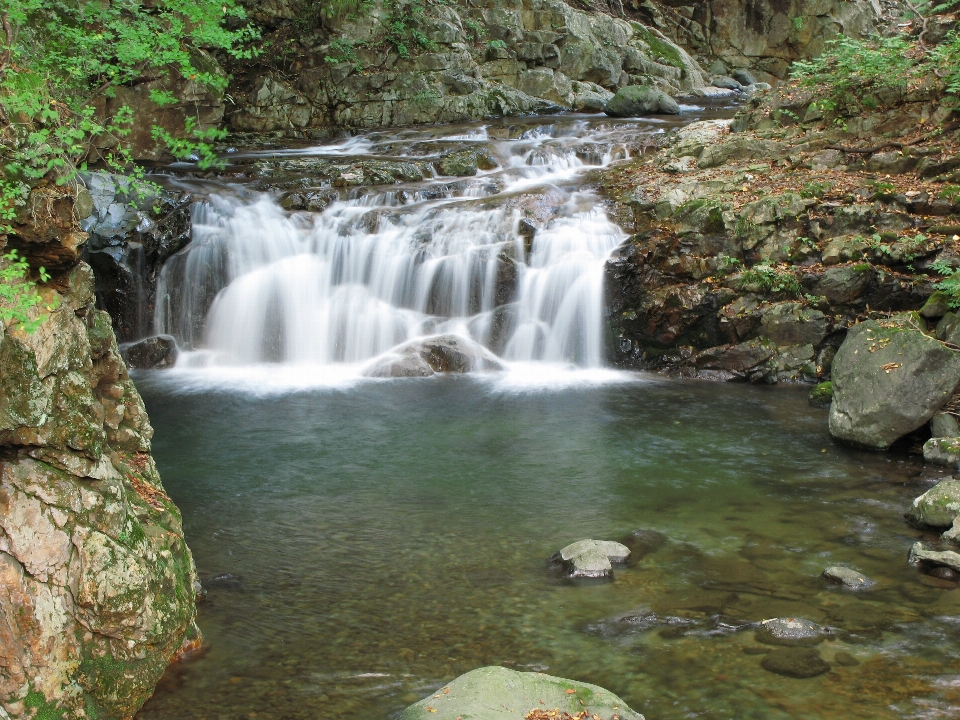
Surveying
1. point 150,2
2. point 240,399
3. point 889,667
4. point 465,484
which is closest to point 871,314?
point 465,484

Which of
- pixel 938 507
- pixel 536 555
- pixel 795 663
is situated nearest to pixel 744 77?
pixel 938 507

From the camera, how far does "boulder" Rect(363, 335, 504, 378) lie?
487 inches

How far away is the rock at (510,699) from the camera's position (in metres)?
3.64

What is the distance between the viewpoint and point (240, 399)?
1102cm

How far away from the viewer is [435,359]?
12.6 m

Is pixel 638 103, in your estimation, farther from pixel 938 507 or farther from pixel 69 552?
pixel 69 552

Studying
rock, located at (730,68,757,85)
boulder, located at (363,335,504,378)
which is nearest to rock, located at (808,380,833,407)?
boulder, located at (363,335,504,378)

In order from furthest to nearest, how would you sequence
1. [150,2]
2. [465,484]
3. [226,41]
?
[150,2]
[465,484]
[226,41]

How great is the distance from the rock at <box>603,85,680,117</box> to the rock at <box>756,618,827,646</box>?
729 inches

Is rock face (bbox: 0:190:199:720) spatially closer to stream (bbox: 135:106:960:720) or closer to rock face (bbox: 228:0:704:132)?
stream (bbox: 135:106:960:720)

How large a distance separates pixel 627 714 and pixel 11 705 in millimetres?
2751

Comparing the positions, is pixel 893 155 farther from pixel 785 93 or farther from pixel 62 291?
pixel 62 291

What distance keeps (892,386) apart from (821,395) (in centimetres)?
212

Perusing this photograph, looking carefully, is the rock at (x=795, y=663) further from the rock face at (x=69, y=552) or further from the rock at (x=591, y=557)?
the rock face at (x=69, y=552)
